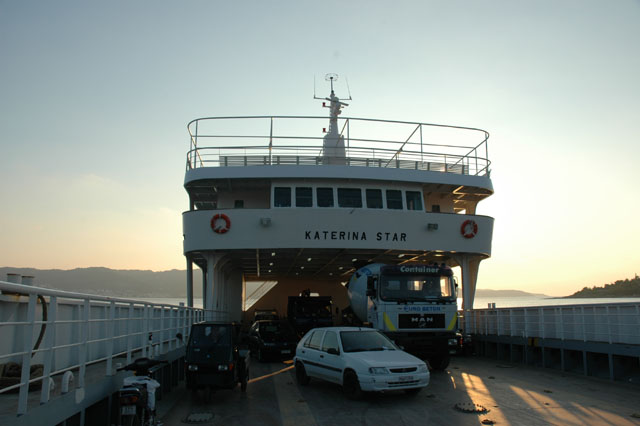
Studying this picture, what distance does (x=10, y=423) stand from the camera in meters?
4.50

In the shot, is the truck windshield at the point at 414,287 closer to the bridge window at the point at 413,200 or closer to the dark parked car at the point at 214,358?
the dark parked car at the point at 214,358

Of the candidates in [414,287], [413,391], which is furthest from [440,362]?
[413,391]

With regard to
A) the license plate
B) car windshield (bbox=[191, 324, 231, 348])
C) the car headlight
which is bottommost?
the car headlight

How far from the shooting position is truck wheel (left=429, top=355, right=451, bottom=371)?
48.4 ft

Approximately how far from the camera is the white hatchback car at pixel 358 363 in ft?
32.4

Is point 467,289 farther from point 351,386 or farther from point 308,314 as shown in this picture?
point 351,386

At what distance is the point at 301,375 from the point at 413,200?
35.8 feet

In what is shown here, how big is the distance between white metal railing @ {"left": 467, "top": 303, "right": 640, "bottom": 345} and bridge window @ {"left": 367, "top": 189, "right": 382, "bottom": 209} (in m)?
5.93

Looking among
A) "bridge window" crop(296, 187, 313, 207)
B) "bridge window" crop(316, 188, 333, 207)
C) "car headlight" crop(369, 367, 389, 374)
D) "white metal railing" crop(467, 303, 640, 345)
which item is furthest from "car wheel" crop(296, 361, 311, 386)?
"bridge window" crop(316, 188, 333, 207)

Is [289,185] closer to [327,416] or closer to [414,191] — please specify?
[414,191]

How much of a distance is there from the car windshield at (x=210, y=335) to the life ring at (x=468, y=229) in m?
12.8

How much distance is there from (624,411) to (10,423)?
9227 mm

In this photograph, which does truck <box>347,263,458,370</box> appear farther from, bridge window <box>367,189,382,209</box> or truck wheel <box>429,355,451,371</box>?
bridge window <box>367,189,382,209</box>

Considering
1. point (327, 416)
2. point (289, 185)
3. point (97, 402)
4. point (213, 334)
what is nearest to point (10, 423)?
point (97, 402)
